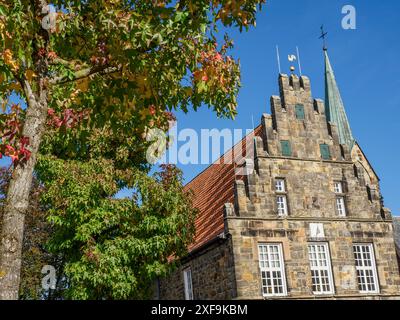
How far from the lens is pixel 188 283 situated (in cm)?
2744

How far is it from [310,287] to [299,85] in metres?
10.2

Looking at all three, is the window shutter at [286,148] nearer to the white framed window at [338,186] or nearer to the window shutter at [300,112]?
the window shutter at [300,112]

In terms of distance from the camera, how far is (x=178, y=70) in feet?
33.5

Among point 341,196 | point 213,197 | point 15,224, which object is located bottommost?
point 15,224

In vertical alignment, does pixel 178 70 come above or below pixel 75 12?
below

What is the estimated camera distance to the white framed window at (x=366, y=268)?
25.8 metres

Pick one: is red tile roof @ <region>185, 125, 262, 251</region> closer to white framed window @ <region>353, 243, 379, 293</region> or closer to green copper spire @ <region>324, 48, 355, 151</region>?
white framed window @ <region>353, 243, 379, 293</region>

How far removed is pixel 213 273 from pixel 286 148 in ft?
22.8

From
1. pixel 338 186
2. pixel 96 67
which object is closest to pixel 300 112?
pixel 338 186

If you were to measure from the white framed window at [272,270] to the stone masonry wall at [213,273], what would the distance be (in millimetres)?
1422

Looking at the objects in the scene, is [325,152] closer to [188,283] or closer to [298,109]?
[298,109]

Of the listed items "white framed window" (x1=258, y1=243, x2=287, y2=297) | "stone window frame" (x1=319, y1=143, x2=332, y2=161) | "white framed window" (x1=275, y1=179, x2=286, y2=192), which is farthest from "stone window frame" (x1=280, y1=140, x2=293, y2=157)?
"white framed window" (x1=258, y1=243, x2=287, y2=297)
